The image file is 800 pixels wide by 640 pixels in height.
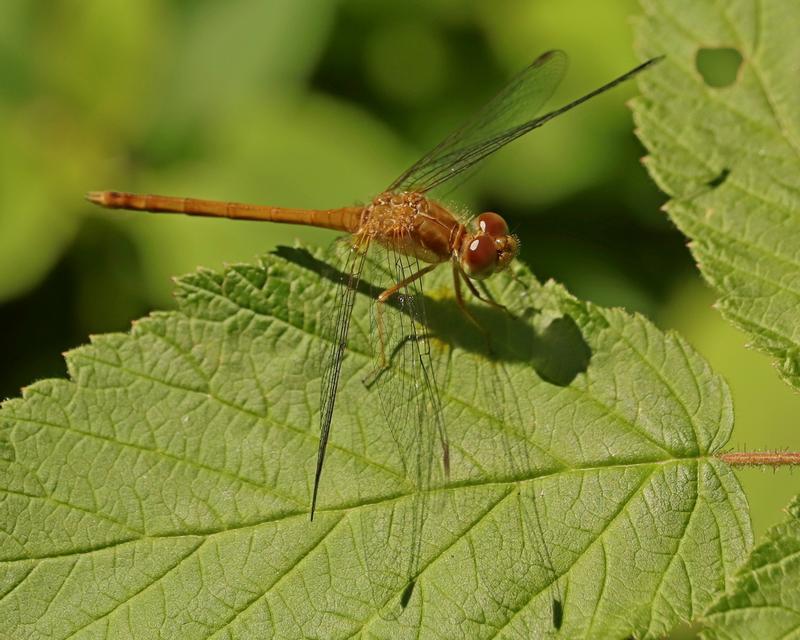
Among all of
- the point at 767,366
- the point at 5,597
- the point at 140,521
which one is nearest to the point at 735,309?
the point at 767,366

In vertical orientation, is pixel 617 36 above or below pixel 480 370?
above

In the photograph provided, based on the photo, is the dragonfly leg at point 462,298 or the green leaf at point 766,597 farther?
the dragonfly leg at point 462,298

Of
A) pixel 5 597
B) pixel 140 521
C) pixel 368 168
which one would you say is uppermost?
pixel 368 168

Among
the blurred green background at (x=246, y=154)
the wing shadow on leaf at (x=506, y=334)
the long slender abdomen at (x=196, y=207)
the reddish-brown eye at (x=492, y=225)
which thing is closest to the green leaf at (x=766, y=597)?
the wing shadow on leaf at (x=506, y=334)

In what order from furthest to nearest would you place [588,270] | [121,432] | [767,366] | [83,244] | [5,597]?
[588,270], [83,244], [767,366], [121,432], [5,597]

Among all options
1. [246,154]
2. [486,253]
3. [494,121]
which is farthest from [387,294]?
[246,154]

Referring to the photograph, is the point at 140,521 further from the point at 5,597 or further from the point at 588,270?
the point at 588,270

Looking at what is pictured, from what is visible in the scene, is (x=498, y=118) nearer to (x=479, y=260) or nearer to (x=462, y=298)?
(x=479, y=260)

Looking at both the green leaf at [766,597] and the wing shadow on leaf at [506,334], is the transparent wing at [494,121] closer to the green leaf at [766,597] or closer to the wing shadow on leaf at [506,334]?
the wing shadow on leaf at [506,334]
